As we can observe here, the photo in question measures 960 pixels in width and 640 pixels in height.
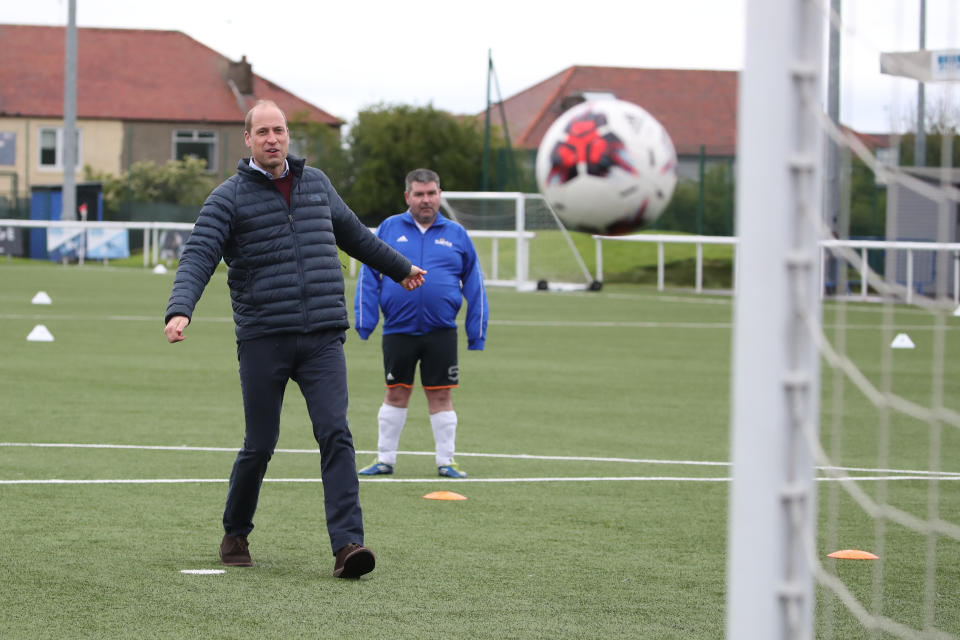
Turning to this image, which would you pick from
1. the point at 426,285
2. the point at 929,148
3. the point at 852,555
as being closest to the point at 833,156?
the point at 929,148

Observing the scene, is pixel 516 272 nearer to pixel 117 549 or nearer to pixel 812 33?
pixel 117 549

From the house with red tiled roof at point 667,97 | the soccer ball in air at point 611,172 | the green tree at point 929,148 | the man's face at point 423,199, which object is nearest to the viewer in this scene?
the soccer ball in air at point 611,172

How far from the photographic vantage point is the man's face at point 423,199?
30.1 ft

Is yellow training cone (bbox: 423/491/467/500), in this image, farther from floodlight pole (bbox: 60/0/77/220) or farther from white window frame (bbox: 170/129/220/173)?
white window frame (bbox: 170/129/220/173)

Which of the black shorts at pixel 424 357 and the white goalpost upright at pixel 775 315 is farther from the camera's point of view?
the black shorts at pixel 424 357

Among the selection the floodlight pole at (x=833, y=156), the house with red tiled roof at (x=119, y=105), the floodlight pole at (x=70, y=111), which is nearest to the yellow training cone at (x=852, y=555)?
the floodlight pole at (x=833, y=156)

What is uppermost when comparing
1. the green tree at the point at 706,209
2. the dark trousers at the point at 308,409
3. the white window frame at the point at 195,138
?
the white window frame at the point at 195,138

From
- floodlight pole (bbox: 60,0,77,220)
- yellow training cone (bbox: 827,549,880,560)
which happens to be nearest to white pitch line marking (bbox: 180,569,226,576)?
yellow training cone (bbox: 827,549,880,560)

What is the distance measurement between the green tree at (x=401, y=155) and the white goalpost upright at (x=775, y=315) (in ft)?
151

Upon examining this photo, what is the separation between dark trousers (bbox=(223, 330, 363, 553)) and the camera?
634 centimetres

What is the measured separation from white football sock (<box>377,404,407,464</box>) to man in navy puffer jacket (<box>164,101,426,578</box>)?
273 cm

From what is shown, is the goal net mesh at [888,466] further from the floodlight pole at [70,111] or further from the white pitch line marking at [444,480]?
the floodlight pole at [70,111]

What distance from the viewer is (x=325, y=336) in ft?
21.2

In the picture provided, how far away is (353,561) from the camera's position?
20.2ft
